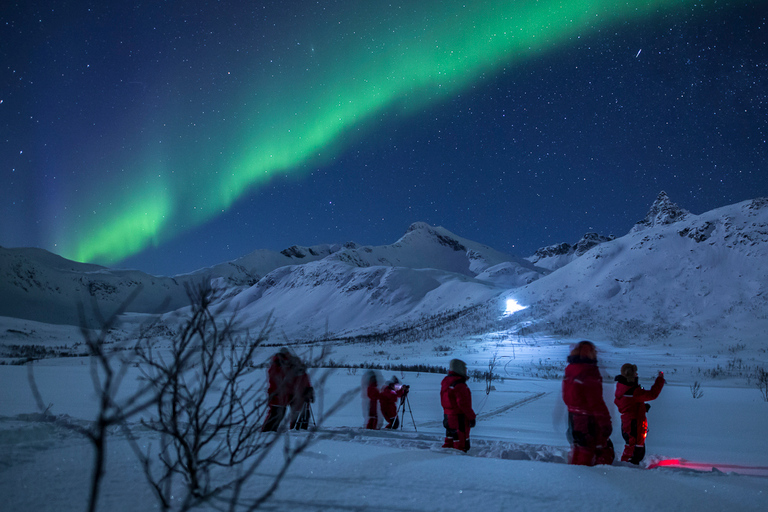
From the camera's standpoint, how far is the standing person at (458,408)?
16.1ft

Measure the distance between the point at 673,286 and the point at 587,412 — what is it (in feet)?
137

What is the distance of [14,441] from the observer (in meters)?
3.86

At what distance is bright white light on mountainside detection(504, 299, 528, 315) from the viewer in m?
45.7

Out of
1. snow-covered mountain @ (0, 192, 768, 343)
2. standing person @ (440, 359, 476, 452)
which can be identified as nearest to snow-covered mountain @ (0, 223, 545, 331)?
snow-covered mountain @ (0, 192, 768, 343)

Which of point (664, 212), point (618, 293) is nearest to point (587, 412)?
point (618, 293)

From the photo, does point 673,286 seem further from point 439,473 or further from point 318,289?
point 318,289

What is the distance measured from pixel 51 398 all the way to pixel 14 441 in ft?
19.8

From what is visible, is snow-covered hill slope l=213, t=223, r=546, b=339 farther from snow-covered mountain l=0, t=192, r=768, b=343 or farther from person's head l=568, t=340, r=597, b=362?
person's head l=568, t=340, r=597, b=362

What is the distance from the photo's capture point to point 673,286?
38469 millimetres

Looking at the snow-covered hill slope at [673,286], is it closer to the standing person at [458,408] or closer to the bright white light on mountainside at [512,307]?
the bright white light on mountainside at [512,307]

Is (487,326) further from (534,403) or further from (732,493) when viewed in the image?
(732,493)

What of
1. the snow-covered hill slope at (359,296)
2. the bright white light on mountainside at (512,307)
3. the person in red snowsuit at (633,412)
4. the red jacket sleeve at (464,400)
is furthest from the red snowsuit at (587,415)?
the snow-covered hill slope at (359,296)

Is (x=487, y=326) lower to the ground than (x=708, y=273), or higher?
lower

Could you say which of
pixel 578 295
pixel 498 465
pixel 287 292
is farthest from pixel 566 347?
pixel 287 292
